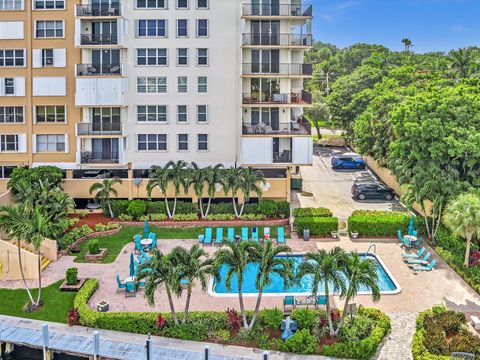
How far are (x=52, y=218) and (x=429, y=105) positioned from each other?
2594 centimetres

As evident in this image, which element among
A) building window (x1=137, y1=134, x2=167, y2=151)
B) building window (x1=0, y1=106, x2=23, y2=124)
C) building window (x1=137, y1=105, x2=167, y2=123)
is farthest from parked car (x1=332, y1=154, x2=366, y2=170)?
building window (x1=0, y1=106, x2=23, y2=124)

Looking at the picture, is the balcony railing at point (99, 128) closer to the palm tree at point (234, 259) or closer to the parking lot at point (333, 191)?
the parking lot at point (333, 191)

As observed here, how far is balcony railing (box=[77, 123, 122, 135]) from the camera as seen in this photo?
42.1 m

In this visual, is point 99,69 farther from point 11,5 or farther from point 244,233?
point 244,233

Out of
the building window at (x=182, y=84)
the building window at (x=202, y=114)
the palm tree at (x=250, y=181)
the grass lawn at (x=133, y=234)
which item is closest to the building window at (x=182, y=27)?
the building window at (x=182, y=84)


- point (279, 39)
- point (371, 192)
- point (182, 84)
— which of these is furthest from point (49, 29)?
point (371, 192)

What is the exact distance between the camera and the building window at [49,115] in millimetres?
43125

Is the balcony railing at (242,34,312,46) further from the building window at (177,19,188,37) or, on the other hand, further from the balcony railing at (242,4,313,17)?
the building window at (177,19,188,37)

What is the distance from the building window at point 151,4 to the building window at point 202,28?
2.87 meters

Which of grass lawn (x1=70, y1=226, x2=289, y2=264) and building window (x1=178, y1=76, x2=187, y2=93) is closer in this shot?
grass lawn (x1=70, y1=226, x2=289, y2=264)

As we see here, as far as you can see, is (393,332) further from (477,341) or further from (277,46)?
(277,46)

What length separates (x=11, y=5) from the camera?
4212 centimetres

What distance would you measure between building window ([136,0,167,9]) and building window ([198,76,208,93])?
5956mm

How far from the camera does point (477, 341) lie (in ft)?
76.3
